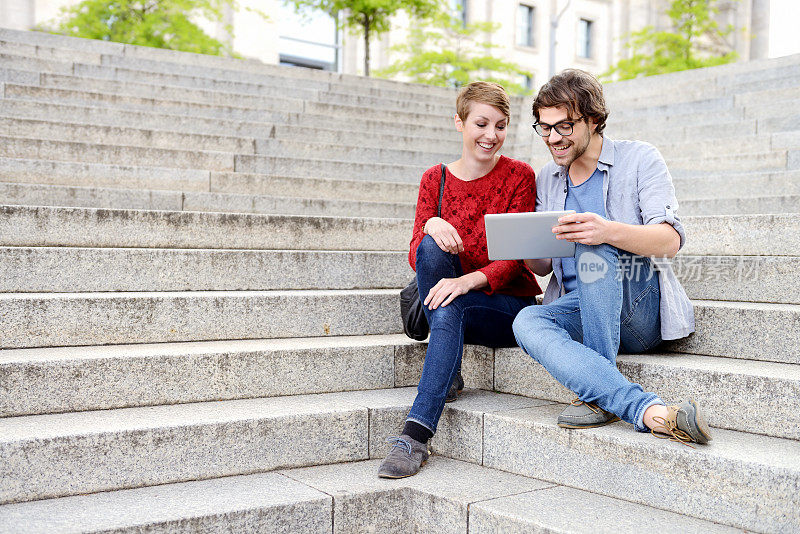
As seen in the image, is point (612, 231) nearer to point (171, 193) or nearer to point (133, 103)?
point (171, 193)

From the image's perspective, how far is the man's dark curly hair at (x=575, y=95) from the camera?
115 inches

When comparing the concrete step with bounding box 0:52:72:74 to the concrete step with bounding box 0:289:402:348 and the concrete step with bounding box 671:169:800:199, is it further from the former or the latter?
the concrete step with bounding box 671:169:800:199

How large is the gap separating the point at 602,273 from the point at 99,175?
3.63 m

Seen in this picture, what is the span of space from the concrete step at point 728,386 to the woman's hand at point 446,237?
80 cm

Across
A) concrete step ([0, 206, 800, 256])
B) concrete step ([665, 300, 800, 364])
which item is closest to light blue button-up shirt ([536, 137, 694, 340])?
concrete step ([665, 300, 800, 364])

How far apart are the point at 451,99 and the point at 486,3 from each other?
2350cm

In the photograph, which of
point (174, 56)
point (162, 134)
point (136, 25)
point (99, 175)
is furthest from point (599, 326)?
point (136, 25)

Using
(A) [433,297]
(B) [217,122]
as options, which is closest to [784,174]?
(A) [433,297]

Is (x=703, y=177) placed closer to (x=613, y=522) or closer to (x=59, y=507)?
(x=613, y=522)

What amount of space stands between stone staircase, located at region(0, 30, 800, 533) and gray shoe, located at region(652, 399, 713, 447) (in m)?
0.05

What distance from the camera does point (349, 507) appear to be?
8.95 ft

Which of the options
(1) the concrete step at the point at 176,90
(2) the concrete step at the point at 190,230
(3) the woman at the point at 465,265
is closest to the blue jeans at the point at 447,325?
(3) the woman at the point at 465,265

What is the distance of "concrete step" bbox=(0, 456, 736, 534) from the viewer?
2.40 m

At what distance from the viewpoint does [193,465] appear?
2836 mm
